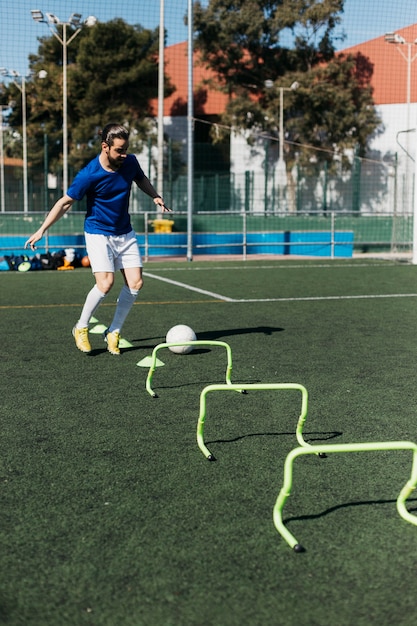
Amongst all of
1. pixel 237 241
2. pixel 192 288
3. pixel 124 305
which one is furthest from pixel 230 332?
pixel 237 241

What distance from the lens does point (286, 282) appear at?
568 inches

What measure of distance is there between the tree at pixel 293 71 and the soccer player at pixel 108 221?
40.3 m

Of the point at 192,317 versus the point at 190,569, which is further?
the point at 192,317

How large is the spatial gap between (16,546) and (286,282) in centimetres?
1161

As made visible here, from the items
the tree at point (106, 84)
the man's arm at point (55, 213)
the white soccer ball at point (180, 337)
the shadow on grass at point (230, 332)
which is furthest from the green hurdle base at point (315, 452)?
the tree at point (106, 84)

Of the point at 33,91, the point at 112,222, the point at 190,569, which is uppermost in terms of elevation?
the point at 33,91

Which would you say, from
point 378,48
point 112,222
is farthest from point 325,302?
point 378,48

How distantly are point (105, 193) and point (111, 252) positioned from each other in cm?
54

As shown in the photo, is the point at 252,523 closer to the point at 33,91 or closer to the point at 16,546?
the point at 16,546

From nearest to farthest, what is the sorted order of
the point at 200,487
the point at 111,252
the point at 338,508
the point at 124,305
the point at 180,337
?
the point at 338,508, the point at 200,487, the point at 180,337, the point at 111,252, the point at 124,305

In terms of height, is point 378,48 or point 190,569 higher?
point 378,48

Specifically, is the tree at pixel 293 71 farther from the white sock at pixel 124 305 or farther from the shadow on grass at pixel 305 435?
the shadow on grass at pixel 305 435

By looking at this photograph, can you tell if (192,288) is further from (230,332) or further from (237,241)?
(237,241)

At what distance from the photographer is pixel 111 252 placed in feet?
24.3
